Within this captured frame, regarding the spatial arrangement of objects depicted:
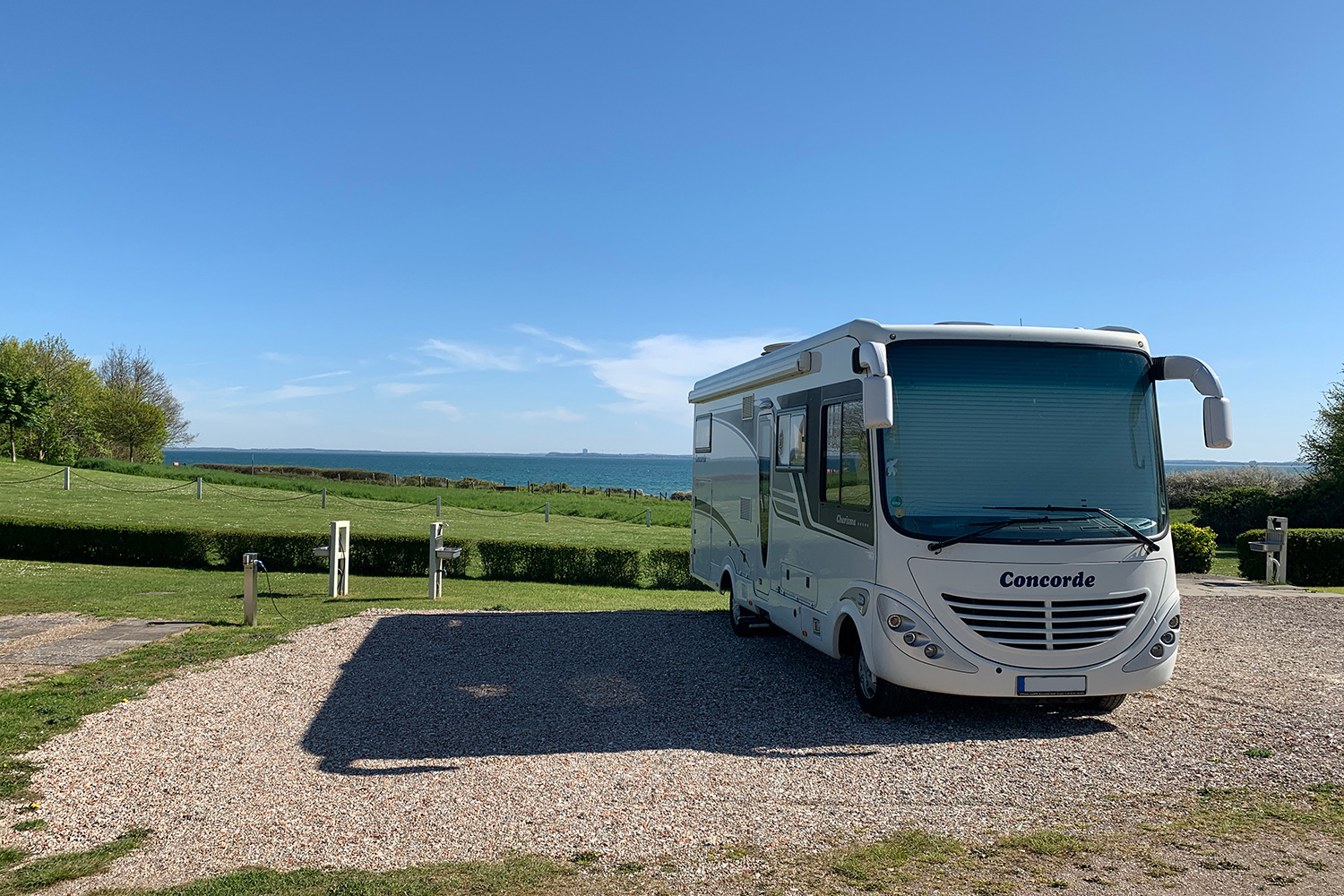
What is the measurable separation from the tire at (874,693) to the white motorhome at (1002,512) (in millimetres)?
19

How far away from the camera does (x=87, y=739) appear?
6129 millimetres

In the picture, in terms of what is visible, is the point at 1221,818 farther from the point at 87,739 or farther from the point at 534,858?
the point at 87,739

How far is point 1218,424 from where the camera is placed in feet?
22.3

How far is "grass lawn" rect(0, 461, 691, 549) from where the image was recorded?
2606 centimetres

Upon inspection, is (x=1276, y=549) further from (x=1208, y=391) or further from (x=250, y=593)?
(x=250, y=593)

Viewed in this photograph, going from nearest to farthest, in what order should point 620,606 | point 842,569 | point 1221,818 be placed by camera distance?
point 1221,818 → point 842,569 → point 620,606

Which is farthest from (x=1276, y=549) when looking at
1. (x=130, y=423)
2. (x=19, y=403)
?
(x=130, y=423)

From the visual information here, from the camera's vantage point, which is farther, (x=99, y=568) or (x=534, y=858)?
(x=99, y=568)

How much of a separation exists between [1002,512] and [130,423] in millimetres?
62870

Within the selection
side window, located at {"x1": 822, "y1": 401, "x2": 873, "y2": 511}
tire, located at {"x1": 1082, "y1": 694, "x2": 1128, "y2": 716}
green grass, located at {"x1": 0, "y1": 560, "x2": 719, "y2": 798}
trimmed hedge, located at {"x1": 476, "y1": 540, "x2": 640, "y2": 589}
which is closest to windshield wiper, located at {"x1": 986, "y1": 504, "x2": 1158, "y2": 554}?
side window, located at {"x1": 822, "y1": 401, "x2": 873, "y2": 511}

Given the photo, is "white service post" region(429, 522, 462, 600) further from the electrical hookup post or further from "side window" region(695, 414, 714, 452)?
"side window" region(695, 414, 714, 452)

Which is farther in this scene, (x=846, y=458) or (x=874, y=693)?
(x=846, y=458)

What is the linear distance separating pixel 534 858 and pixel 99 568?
52.3ft

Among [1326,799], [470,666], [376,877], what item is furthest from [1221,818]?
[470,666]
